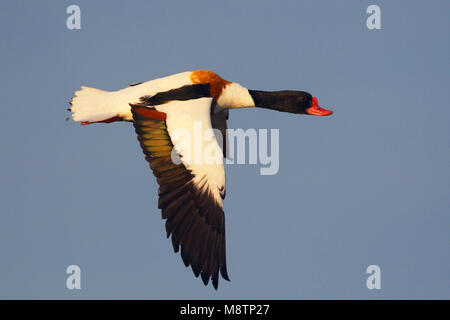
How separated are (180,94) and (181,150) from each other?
109 cm

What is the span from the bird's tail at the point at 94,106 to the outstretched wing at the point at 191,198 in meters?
1.02

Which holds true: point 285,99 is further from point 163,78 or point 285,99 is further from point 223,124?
point 163,78

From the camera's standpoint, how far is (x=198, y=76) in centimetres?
1341

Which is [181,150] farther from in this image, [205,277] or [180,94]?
[205,277]

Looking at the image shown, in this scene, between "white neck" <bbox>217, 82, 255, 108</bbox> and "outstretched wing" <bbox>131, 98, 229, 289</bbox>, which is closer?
"outstretched wing" <bbox>131, 98, 229, 289</bbox>

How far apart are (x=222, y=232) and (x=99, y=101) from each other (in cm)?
258

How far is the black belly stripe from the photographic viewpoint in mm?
12859

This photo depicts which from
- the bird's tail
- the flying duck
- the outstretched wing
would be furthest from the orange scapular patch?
the outstretched wing

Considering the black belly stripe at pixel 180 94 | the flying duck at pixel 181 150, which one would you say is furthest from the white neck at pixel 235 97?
the black belly stripe at pixel 180 94

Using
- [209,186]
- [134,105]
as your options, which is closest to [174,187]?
[209,186]

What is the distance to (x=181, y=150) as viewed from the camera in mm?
12180

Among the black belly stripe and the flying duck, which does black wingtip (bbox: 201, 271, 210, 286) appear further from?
the black belly stripe
